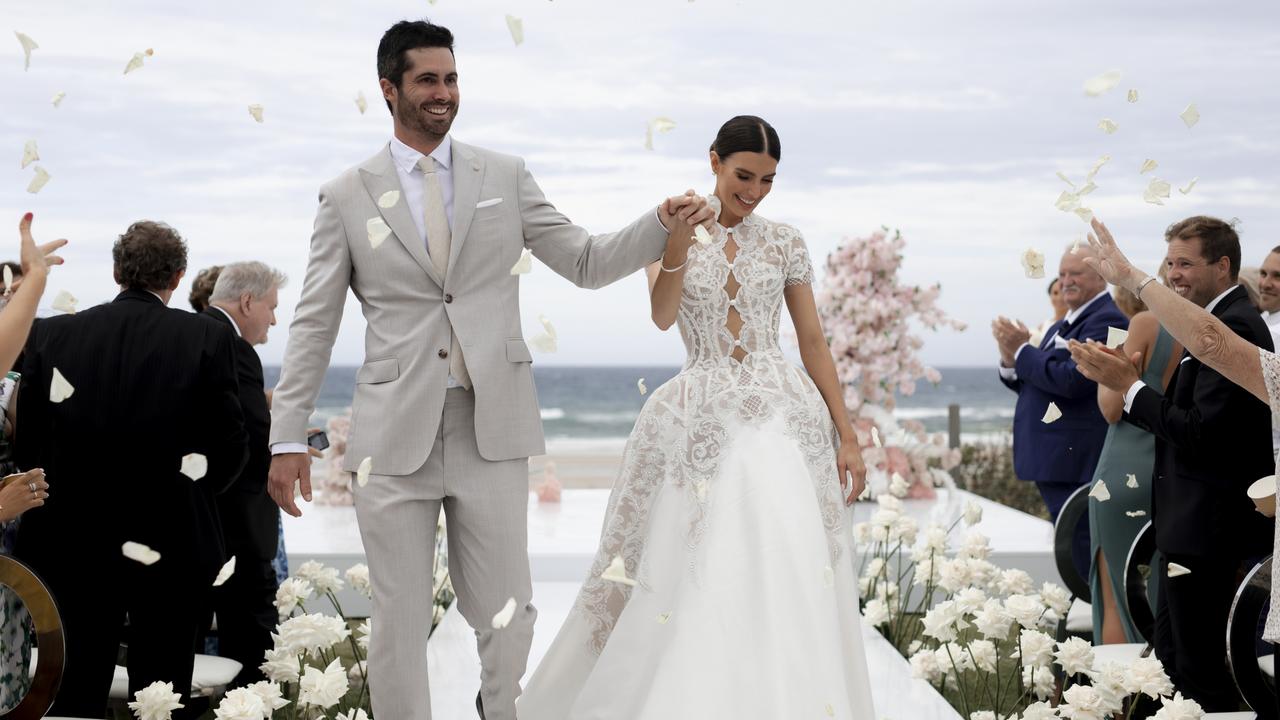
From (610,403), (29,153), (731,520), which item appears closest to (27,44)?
(29,153)

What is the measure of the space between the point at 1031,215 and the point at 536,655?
1671 centimetres

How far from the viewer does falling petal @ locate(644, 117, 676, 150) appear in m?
3.23

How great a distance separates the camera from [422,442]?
3.12 meters

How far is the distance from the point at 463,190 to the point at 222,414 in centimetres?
126

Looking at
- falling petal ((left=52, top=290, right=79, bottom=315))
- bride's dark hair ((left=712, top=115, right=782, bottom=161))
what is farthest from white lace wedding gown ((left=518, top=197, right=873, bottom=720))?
falling petal ((left=52, top=290, right=79, bottom=315))

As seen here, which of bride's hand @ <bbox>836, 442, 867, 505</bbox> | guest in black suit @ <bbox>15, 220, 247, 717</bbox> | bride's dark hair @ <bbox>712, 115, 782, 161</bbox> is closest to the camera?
bride's dark hair @ <bbox>712, 115, 782, 161</bbox>

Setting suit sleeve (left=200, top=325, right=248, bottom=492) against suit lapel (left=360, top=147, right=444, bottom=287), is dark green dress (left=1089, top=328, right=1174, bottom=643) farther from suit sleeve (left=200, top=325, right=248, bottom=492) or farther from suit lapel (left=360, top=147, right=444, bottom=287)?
suit sleeve (left=200, top=325, right=248, bottom=492)

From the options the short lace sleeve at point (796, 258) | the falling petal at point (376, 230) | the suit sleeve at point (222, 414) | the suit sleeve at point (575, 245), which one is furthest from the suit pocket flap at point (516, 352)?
the suit sleeve at point (222, 414)

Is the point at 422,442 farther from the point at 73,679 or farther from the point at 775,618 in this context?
the point at 73,679

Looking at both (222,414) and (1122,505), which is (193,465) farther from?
(1122,505)

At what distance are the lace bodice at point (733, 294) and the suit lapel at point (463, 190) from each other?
0.68m

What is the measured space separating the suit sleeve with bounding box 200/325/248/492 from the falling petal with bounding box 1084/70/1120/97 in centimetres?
273

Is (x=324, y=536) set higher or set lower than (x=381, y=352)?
lower

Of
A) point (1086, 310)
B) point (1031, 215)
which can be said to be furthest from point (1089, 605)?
point (1031, 215)
